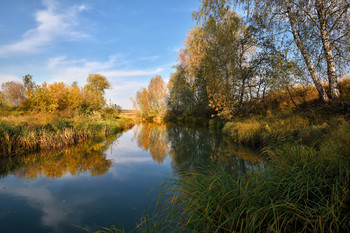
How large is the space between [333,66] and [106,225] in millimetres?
9265

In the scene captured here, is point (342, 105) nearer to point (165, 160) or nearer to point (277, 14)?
point (277, 14)

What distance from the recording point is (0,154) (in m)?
6.78

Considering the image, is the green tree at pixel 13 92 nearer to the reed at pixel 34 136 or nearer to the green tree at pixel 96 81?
the green tree at pixel 96 81

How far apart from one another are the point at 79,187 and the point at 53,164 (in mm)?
2671

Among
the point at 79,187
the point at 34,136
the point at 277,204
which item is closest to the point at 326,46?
the point at 277,204

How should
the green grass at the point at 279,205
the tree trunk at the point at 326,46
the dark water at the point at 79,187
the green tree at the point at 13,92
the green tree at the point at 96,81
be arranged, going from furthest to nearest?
1. the green tree at the point at 96,81
2. the green tree at the point at 13,92
3. the tree trunk at the point at 326,46
4. the dark water at the point at 79,187
5. the green grass at the point at 279,205

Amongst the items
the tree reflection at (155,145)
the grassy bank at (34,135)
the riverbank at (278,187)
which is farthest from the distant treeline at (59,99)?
the riverbank at (278,187)

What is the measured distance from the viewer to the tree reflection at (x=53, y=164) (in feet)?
17.9

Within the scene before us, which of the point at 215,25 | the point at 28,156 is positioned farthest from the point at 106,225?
the point at 215,25

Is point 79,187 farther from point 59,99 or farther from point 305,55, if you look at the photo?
point 59,99

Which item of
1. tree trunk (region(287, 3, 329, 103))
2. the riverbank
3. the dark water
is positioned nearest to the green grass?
the riverbank

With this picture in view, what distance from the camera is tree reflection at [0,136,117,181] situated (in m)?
5.44

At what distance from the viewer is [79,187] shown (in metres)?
4.55

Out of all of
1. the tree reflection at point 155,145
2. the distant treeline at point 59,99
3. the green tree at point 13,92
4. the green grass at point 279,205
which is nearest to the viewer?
the green grass at point 279,205
